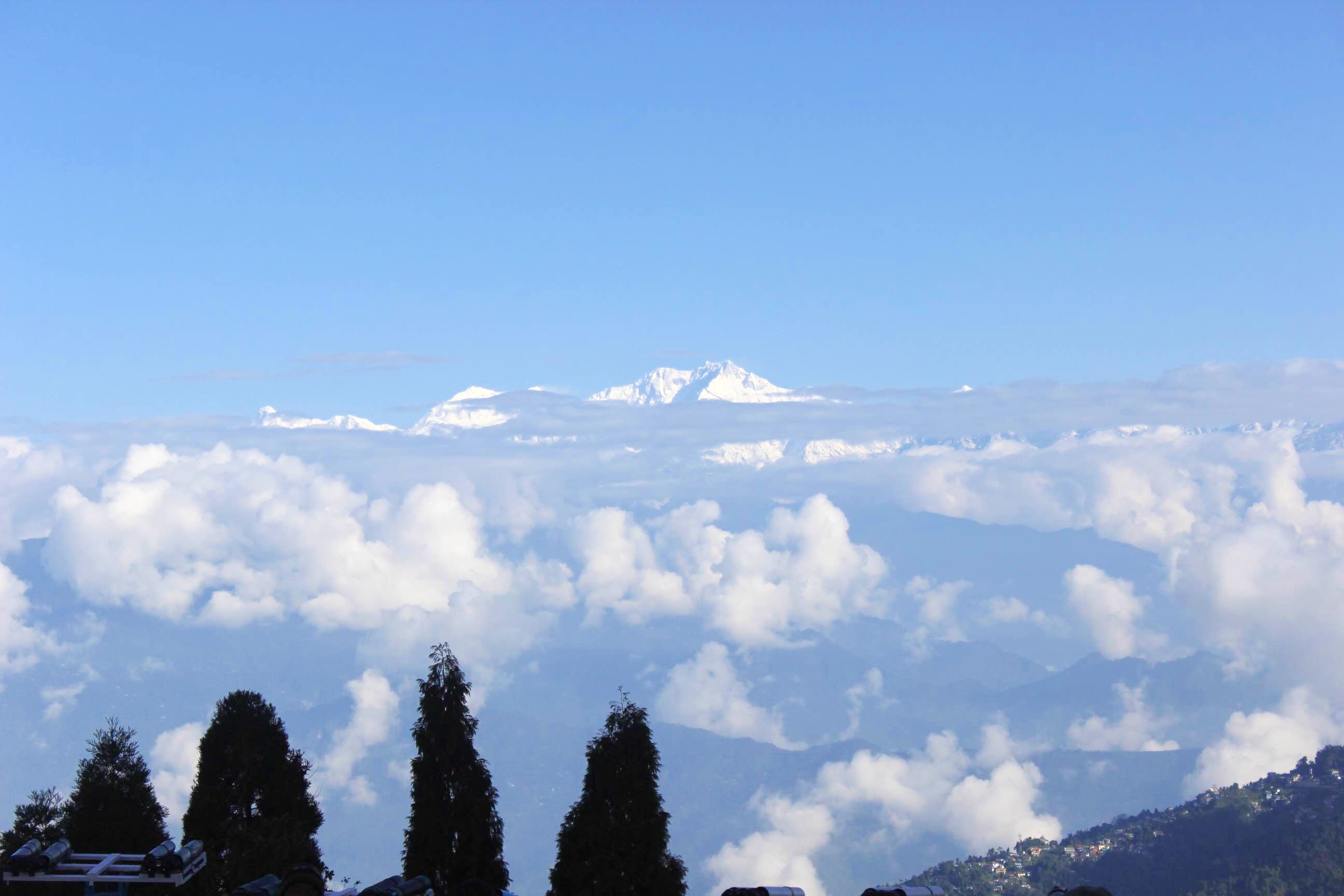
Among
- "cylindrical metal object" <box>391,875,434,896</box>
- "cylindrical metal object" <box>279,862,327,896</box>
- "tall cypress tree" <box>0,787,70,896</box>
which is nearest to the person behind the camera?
"cylindrical metal object" <box>279,862,327,896</box>

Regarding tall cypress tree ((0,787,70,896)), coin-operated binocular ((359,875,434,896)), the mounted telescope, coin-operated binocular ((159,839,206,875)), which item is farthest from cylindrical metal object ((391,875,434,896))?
tall cypress tree ((0,787,70,896))

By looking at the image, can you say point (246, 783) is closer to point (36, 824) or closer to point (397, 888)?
point (36, 824)

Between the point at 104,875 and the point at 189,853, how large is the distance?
155 centimetres

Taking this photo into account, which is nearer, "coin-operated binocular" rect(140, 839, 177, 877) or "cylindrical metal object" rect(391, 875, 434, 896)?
"cylindrical metal object" rect(391, 875, 434, 896)

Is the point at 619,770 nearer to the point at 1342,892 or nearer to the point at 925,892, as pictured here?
the point at 925,892

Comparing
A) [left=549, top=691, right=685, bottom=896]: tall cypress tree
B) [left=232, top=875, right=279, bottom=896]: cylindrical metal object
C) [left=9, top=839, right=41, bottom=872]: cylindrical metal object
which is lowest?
[left=549, top=691, right=685, bottom=896]: tall cypress tree

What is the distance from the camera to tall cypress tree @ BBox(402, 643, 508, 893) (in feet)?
131

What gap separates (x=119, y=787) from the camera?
4766 cm

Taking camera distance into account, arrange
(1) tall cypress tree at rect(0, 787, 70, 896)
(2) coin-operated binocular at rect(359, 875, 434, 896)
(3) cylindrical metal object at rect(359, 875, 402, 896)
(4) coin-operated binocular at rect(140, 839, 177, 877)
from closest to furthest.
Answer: (3) cylindrical metal object at rect(359, 875, 402, 896) < (2) coin-operated binocular at rect(359, 875, 434, 896) < (4) coin-operated binocular at rect(140, 839, 177, 877) < (1) tall cypress tree at rect(0, 787, 70, 896)

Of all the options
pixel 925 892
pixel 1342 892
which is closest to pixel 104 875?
pixel 925 892

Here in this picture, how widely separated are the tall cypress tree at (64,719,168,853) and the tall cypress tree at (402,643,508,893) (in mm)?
12547

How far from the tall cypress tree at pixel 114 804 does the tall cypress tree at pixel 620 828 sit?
1844 centimetres

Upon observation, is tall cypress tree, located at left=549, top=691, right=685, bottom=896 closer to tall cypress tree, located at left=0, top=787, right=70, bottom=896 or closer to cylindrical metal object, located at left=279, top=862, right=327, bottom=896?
cylindrical metal object, located at left=279, top=862, right=327, bottom=896

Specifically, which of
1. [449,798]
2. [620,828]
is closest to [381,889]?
[620,828]
